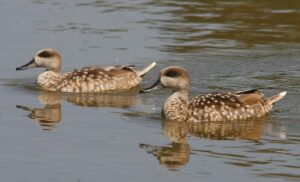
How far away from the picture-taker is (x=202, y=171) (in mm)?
12758

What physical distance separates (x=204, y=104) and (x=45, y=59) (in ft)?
11.4

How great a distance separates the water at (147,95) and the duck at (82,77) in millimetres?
270

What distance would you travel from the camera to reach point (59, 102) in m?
17.1

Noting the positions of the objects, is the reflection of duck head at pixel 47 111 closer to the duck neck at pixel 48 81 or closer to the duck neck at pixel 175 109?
the duck neck at pixel 48 81

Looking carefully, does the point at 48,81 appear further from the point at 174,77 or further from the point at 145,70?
the point at 174,77

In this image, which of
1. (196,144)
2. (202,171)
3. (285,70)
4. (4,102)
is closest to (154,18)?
(285,70)

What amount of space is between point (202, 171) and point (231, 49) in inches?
318

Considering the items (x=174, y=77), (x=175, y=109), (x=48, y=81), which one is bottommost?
(x=175, y=109)

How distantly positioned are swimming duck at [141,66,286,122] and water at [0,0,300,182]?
0.19 metres

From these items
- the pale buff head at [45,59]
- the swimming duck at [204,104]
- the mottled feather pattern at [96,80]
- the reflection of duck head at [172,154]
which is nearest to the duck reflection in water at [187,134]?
the reflection of duck head at [172,154]

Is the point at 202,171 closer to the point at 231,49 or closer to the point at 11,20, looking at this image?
the point at 231,49

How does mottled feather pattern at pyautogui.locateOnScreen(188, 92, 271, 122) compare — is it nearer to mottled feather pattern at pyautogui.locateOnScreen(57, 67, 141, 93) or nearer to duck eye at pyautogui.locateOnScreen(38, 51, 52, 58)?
mottled feather pattern at pyautogui.locateOnScreen(57, 67, 141, 93)

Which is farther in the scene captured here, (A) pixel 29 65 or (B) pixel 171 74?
(A) pixel 29 65

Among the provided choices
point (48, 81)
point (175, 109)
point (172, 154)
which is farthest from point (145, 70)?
point (172, 154)
